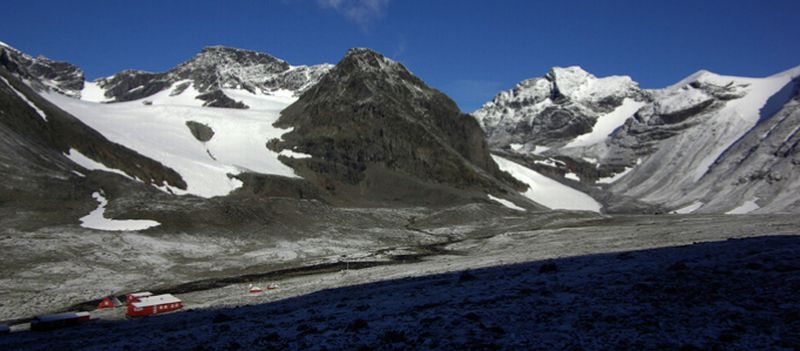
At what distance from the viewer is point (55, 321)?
100 ft

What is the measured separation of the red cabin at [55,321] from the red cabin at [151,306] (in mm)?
2627

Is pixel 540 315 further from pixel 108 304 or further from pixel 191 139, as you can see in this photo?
pixel 191 139

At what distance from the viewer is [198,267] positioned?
65.1 meters

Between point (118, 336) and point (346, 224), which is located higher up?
point (346, 224)

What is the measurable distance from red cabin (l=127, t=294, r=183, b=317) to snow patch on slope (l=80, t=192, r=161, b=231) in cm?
4476

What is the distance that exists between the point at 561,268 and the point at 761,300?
491 inches

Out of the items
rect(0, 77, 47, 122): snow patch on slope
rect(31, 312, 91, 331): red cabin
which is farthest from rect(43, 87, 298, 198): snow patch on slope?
rect(31, 312, 91, 331): red cabin

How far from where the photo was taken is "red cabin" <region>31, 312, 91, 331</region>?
29.8 m

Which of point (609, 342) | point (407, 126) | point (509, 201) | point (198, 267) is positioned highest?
point (407, 126)

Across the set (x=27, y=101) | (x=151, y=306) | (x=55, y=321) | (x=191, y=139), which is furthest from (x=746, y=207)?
(x=27, y=101)

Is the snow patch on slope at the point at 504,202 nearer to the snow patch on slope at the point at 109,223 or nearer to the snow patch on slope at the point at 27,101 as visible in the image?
the snow patch on slope at the point at 109,223

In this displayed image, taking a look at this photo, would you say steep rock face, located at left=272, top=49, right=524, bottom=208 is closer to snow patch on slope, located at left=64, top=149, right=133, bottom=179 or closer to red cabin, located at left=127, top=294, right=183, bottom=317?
snow patch on slope, located at left=64, top=149, right=133, bottom=179

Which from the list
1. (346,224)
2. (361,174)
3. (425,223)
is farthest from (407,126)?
(346,224)

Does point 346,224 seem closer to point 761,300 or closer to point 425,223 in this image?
point 425,223
